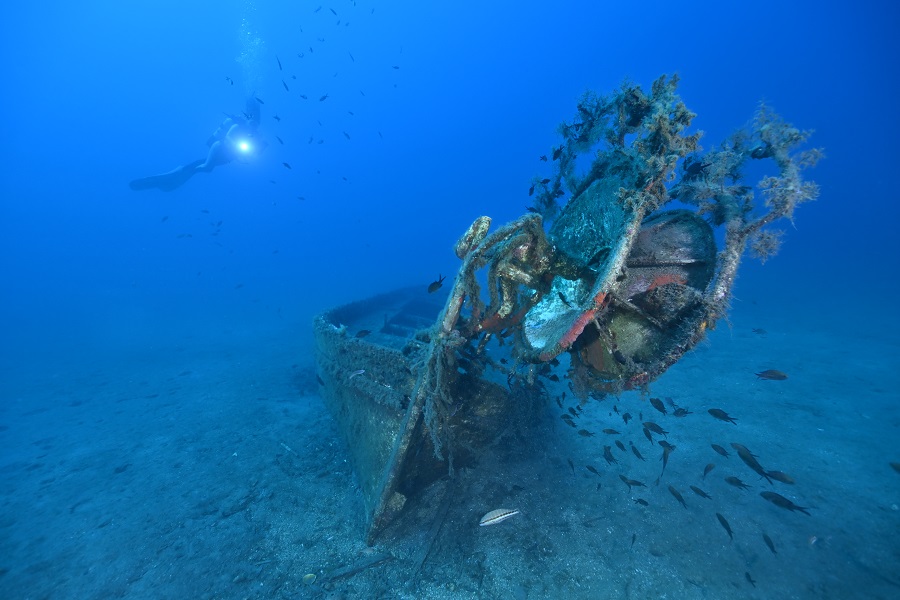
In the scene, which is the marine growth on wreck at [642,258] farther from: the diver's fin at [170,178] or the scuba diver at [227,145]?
the diver's fin at [170,178]

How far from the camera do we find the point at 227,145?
98.6 feet

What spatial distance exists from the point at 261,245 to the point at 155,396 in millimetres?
95186

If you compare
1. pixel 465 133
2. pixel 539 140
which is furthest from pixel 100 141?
pixel 539 140

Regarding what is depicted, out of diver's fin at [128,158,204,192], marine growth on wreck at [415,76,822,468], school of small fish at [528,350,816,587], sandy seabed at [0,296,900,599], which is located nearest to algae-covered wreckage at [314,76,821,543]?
marine growth on wreck at [415,76,822,468]

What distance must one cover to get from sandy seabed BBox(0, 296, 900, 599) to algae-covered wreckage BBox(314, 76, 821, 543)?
33.7 inches

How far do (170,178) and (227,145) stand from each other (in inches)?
266

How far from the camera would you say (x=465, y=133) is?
18875 centimetres

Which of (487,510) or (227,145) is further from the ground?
(227,145)

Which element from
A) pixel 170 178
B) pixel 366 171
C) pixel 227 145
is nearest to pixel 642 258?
pixel 227 145

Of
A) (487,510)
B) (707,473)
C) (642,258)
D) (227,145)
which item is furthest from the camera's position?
(227,145)

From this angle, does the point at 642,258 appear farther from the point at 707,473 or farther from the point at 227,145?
the point at 227,145

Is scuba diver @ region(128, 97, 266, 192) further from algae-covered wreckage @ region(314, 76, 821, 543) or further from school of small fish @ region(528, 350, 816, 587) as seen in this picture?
school of small fish @ region(528, 350, 816, 587)

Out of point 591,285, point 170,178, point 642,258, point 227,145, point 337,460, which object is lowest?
point 337,460

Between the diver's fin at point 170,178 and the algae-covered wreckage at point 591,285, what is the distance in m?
34.8
